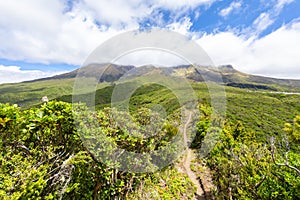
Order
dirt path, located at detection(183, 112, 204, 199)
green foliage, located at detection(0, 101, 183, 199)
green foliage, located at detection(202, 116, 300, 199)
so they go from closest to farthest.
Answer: green foliage, located at detection(0, 101, 183, 199) → green foliage, located at detection(202, 116, 300, 199) → dirt path, located at detection(183, 112, 204, 199)

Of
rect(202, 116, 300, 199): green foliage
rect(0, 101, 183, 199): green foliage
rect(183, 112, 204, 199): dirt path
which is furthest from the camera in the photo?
rect(183, 112, 204, 199): dirt path

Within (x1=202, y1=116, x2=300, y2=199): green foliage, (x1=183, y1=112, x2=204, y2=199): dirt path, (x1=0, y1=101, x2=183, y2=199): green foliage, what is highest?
(x1=0, y1=101, x2=183, y2=199): green foliage

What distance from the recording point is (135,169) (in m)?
4.16

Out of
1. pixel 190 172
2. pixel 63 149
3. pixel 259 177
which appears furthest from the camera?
pixel 190 172

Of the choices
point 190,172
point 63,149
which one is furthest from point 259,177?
point 190,172

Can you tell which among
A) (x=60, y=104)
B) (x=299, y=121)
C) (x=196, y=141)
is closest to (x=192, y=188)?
(x=299, y=121)

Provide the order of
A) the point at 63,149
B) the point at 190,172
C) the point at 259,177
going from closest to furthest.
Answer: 1. the point at 63,149
2. the point at 259,177
3. the point at 190,172

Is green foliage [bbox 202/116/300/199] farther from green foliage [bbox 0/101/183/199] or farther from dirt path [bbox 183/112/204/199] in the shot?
green foliage [bbox 0/101/183/199]

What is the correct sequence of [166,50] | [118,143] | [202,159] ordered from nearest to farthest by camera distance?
[118,143], [166,50], [202,159]

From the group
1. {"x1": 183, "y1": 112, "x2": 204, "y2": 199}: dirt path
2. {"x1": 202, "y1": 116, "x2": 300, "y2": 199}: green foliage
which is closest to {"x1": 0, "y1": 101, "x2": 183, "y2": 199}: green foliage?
{"x1": 202, "y1": 116, "x2": 300, "y2": 199}: green foliage

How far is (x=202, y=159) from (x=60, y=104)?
49.6 feet

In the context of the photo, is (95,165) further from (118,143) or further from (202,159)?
(202,159)

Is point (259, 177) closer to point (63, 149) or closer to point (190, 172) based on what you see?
point (63, 149)

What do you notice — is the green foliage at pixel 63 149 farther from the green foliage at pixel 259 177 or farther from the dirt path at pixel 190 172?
the dirt path at pixel 190 172
